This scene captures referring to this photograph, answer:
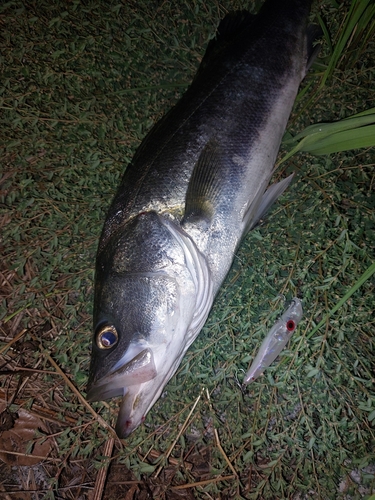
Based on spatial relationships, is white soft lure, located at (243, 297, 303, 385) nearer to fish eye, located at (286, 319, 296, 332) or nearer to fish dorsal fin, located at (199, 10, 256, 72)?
fish eye, located at (286, 319, 296, 332)

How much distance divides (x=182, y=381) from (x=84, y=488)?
1.23 meters

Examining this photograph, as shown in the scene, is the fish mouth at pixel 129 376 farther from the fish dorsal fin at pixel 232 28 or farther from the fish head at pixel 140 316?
the fish dorsal fin at pixel 232 28

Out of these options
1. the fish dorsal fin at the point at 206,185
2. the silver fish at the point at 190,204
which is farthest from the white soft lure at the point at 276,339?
the fish dorsal fin at the point at 206,185

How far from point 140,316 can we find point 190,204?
693mm

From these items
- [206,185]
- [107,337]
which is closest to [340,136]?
[206,185]

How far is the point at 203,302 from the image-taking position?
2.24m

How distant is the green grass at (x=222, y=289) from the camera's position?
2447 millimetres

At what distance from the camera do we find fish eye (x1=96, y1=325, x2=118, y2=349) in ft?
6.85

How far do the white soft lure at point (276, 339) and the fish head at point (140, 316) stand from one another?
0.61 m

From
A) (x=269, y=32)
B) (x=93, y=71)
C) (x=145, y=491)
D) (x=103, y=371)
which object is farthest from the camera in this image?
(x=93, y=71)

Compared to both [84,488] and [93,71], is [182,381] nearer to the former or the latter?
[84,488]

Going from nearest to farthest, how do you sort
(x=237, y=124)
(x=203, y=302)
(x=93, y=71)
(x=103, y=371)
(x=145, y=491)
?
(x=103, y=371), (x=203, y=302), (x=237, y=124), (x=145, y=491), (x=93, y=71)

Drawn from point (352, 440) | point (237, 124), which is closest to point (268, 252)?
point (237, 124)

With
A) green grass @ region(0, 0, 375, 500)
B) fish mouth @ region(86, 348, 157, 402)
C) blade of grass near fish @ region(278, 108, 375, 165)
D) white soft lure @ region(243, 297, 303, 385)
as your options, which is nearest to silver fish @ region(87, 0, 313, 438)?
fish mouth @ region(86, 348, 157, 402)
